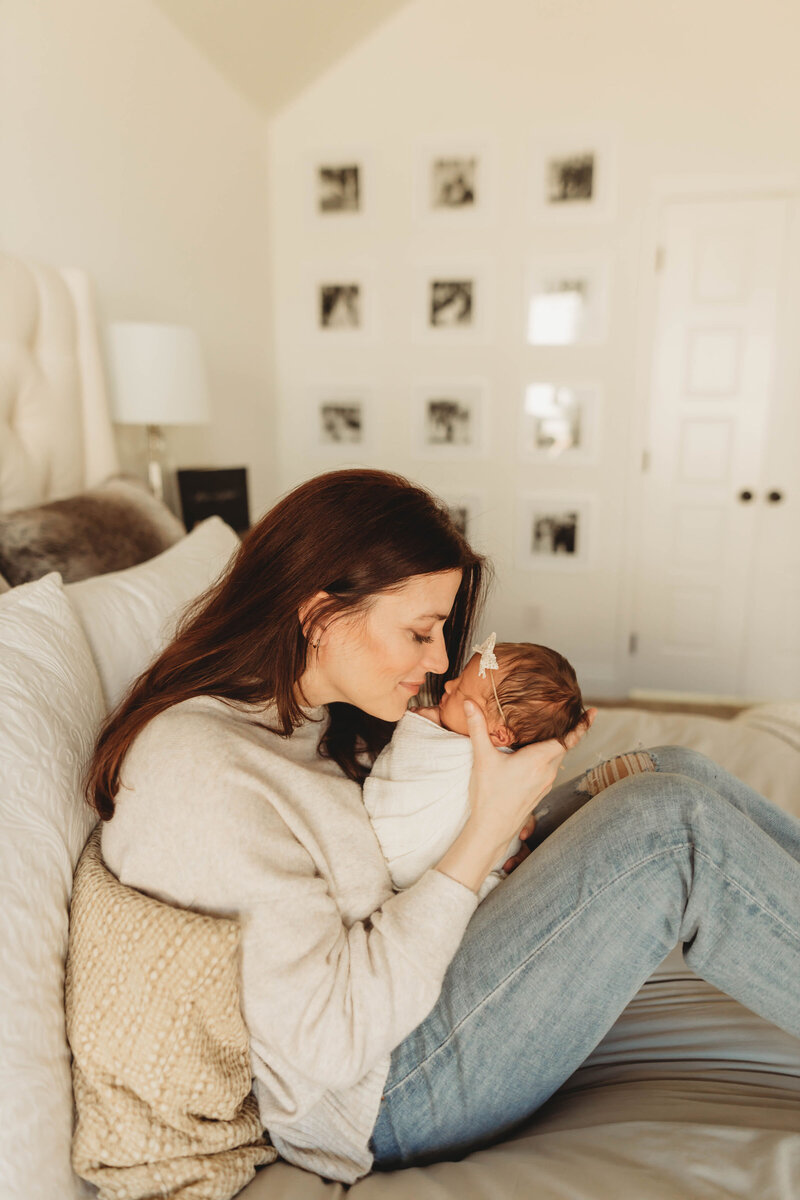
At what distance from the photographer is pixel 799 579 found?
11.6 feet

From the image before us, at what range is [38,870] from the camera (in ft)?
2.68

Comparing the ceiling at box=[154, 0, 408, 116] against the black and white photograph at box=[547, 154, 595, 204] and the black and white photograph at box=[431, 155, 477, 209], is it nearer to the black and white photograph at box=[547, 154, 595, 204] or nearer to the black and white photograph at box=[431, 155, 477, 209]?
the black and white photograph at box=[431, 155, 477, 209]

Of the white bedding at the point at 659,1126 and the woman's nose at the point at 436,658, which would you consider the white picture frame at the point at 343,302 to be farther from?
the white bedding at the point at 659,1126

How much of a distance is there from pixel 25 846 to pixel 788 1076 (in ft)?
3.32

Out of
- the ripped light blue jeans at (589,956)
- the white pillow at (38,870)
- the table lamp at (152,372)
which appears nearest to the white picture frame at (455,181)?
the table lamp at (152,372)

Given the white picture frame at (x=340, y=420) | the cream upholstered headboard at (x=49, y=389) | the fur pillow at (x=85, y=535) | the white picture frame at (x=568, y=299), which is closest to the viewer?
the fur pillow at (x=85, y=535)

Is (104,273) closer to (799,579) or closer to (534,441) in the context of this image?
(534,441)

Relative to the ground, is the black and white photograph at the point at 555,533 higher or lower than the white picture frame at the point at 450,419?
lower

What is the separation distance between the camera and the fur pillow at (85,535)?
150 cm

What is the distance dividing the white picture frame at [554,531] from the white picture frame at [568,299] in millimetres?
715

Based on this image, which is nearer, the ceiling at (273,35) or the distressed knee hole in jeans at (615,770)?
the distressed knee hole in jeans at (615,770)

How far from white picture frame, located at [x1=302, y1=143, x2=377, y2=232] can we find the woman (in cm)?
310

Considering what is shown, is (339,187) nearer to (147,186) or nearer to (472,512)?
(147,186)

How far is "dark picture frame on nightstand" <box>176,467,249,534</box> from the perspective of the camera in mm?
2730
